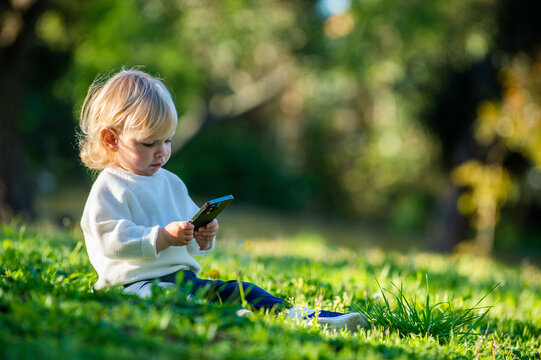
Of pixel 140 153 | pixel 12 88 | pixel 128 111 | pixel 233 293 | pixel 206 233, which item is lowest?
pixel 233 293

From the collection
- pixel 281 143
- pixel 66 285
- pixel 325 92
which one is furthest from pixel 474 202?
pixel 281 143

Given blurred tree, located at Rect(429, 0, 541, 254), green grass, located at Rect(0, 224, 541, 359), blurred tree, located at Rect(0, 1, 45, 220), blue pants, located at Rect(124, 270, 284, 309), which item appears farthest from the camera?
blurred tree, located at Rect(429, 0, 541, 254)

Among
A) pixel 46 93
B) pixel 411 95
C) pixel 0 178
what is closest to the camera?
pixel 0 178

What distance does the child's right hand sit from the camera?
2.57m

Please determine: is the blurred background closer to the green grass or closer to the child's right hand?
the green grass

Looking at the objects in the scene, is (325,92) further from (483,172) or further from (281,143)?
(483,172)

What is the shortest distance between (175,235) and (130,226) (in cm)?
24

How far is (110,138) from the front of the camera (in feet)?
9.39

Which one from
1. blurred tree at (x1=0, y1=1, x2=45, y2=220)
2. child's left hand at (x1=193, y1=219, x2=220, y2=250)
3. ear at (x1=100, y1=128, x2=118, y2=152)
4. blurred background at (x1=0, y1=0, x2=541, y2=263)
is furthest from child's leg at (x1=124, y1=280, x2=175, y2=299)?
blurred tree at (x1=0, y1=1, x2=45, y2=220)

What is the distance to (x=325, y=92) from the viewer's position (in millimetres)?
16078

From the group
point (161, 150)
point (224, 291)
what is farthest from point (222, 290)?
point (161, 150)

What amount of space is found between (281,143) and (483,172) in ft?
39.1

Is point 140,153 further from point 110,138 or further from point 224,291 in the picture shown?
point 224,291

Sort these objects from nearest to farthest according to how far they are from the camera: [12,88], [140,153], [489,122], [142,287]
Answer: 1. [142,287]
2. [140,153]
3. [12,88]
4. [489,122]
